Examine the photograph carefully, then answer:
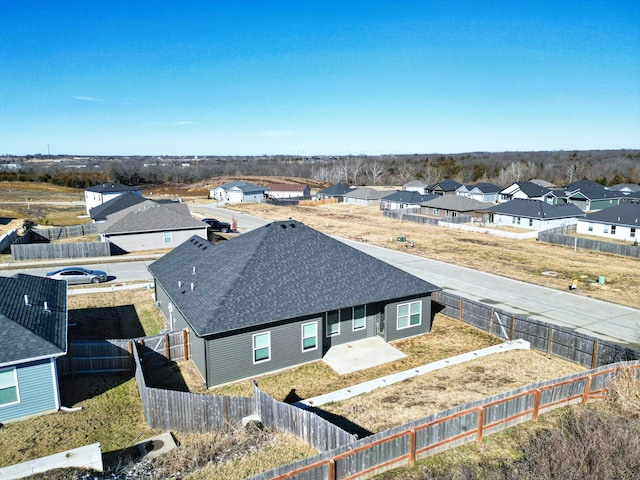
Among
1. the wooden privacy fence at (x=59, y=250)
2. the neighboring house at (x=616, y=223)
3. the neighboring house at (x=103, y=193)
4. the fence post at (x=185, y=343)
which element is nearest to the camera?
the fence post at (x=185, y=343)

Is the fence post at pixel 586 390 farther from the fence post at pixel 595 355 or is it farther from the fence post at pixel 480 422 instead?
the fence post at pixel 480 422

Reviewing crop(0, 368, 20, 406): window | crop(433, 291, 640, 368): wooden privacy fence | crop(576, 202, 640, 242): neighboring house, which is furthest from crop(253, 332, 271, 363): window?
crop(576, 202, 640, 242): neighboring house

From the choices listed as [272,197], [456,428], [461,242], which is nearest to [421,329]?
[456,428]

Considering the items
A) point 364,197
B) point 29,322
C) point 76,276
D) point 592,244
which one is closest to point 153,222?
point 76,276

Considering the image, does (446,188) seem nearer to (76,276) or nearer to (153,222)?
(153,222)

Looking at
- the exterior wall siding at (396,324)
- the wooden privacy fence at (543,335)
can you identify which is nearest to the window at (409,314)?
the exterior wall siding at (396,324)

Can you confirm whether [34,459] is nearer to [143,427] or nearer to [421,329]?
[143,427]
